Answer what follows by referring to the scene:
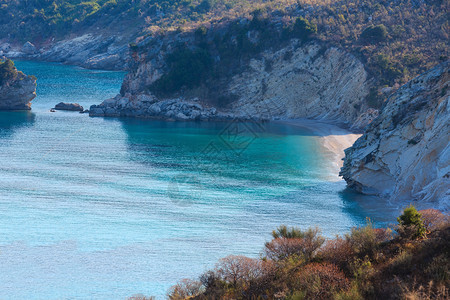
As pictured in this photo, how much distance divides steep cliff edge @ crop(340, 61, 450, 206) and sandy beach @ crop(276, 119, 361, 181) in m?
4.21

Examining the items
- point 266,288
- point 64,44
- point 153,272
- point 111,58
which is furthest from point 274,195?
point 64,44

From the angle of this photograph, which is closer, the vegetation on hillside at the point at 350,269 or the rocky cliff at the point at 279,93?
the vegetation on hillside at the point at 350,269

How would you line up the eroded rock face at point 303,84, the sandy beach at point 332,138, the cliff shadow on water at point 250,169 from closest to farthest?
the cliff shadow on water at point 250,169 < the sandy beach at point 332,138 < the eroded rock face at point 303,84

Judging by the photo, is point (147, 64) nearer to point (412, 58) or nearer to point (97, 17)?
point (412, 58)

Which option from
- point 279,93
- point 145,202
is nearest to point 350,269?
point 145,202

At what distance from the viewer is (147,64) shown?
2854 inches

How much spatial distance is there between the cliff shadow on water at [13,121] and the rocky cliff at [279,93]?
8.35 meters

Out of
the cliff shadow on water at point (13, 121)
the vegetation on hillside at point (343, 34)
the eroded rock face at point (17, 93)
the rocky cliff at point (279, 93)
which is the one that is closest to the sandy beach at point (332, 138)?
the rocky cliff at point (279, 93)

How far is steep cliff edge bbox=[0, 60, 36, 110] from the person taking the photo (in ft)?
232

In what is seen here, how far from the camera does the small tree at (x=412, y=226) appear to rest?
18.2 meters

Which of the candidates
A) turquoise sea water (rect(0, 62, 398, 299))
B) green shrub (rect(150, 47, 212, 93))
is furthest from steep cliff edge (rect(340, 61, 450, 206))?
green shrub (rect(150, 47, 212, 93))

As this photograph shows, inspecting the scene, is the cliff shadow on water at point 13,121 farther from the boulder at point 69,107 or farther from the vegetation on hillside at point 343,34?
the vegetation on hillside at point 343,34

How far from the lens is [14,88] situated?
70938 mm

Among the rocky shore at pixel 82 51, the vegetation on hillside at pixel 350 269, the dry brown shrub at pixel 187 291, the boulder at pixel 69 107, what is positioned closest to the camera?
the vegetation on hillside at pixel 350 269
